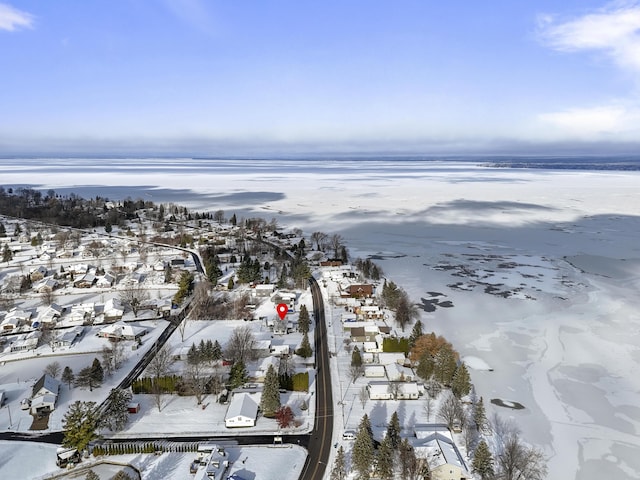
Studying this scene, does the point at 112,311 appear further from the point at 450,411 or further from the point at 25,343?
the point at 450,411

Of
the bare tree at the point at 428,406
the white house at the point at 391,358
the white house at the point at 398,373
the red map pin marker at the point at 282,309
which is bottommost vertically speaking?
the bare tree at the point at 428,406

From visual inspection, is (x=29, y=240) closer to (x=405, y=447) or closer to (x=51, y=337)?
(x=51, y=337)

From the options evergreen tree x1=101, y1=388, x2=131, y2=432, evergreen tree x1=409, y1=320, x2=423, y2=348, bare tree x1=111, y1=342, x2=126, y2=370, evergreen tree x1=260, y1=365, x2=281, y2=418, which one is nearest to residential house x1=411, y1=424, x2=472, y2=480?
evergreen tree x1=260, y1=365, x2=281, y2=418

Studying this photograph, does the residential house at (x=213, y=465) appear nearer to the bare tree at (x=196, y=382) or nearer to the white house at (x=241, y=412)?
the white house at (x=241, y=412)

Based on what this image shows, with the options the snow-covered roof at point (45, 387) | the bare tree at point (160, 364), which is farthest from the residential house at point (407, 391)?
the snow-covered roof at point (45, 387)

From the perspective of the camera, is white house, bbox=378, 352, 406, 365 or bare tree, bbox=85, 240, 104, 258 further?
bare tree, bbox=85, 240, 104, 258

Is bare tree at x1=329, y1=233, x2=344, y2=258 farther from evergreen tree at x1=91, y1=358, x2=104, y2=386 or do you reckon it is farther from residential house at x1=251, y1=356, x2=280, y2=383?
evergreen tree at x1=91, y1=358, x2=104, y2=386
